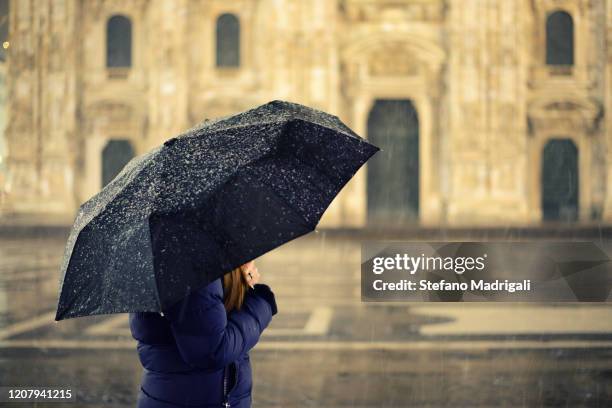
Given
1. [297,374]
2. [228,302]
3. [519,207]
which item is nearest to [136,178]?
[228,302]

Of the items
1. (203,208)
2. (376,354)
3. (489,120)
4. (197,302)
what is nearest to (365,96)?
(489,120)

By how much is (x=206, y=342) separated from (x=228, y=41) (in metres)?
22.0

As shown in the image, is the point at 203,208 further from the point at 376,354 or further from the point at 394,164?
the point at 394,164

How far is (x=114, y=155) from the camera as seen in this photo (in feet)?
78.1

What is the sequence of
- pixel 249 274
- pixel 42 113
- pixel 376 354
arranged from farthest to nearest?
pixel 42 113 < pixel 376 354 < pixel 249 274

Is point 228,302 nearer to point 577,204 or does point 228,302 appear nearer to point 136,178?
point 136,178

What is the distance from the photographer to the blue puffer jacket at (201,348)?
2301 millimetres

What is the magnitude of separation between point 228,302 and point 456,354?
16.4 ft

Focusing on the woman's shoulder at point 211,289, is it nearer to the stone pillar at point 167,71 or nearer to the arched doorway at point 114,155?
the stone pillar at point 167,71

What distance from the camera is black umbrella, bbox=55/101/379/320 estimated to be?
2.35m

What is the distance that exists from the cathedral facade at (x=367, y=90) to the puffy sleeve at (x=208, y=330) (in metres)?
20.0

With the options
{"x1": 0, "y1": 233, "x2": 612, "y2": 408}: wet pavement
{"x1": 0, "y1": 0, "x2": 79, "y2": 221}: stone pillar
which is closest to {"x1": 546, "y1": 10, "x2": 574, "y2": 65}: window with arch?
{"x1": 0, "y1": 0, "x2": 79, "y2": 221}: stone pillar

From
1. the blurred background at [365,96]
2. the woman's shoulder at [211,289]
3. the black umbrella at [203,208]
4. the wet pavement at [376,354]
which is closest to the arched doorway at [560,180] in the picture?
the blurred background at [365,96]

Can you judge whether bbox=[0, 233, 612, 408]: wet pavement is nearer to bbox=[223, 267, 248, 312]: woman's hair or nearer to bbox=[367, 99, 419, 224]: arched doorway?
bbox=[223, 267, 248, 312]: woman's hair
